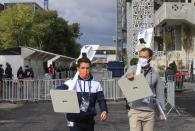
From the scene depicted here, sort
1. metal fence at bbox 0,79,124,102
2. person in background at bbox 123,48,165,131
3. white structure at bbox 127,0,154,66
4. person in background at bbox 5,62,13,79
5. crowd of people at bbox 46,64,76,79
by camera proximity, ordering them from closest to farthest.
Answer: person in background at bbox 123,48,165,131
metal fence at bbox 0,79,124,102
person in background at bbox 5,62,13,79
crowd of people at bbox 46,64,76,79
white structure at bbox 127,0,154,66

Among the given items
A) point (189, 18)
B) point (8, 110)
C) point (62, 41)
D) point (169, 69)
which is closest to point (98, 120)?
point (8, 110)

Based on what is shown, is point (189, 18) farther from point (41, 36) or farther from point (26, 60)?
point (41, 36)

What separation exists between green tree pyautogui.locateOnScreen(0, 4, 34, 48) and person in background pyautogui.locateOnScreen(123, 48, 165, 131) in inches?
1573

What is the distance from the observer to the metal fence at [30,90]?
46.2 ft

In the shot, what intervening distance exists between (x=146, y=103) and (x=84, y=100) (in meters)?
0.99

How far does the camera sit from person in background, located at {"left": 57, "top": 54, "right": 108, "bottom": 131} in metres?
4.12

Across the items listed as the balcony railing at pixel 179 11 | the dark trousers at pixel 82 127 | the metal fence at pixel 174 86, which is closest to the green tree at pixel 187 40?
the balcony railing at pixel 179 11

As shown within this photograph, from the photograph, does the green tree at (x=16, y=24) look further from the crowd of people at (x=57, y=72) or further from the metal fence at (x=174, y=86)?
the metal fence at (x=174, y=86)

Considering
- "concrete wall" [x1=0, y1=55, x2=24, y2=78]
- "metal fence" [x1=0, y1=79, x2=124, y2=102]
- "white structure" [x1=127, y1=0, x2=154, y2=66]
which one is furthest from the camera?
"white structure" [x1=127, y1=0, x2=154, y2=66]

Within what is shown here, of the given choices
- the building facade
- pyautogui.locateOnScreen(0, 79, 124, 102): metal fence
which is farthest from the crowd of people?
pyautogui.locateOnScreen(0, 79, 124, 102): metal fence

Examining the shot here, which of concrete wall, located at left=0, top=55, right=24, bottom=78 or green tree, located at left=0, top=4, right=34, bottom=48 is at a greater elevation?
green tree, located at left=0, top=4, right=34, bottom=48

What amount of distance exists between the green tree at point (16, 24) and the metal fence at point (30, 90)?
98.3 feet

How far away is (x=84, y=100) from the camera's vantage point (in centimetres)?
416

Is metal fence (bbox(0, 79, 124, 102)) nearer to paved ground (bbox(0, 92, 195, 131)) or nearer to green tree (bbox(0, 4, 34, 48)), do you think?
paved ground (bbox(0, 92, 195, 131))
